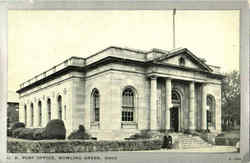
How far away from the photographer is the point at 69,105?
41.8ft

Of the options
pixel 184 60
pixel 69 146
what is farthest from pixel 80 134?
pixel 184 60

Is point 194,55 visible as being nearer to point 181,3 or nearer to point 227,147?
point 181,3

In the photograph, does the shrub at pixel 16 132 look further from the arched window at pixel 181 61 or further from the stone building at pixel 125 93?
the arched window at pixel 181 61

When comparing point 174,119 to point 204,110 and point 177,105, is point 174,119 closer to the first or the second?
point 177,105

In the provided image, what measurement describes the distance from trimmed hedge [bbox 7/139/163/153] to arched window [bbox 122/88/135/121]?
1344mm

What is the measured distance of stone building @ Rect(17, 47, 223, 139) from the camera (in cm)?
1239

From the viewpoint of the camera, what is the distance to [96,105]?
42.9 feet

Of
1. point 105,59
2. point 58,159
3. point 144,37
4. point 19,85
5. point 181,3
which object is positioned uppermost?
point 181,3

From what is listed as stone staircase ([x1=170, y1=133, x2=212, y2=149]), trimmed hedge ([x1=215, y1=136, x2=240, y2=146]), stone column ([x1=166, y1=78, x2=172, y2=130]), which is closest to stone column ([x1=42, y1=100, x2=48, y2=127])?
stone column ([x1=166, y1=78, x2=172, y2=130])

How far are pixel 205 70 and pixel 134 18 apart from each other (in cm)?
409

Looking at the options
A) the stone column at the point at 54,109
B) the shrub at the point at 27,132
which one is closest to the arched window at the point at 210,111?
the stone column at the point at 54,109

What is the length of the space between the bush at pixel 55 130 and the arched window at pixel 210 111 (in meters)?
6.18

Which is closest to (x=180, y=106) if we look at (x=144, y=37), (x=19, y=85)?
(x=144, y=37)

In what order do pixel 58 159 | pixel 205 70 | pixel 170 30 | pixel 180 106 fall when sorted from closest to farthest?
pixel 58 159, pixel 170 30, pixel 205 70, pixel 180 106
